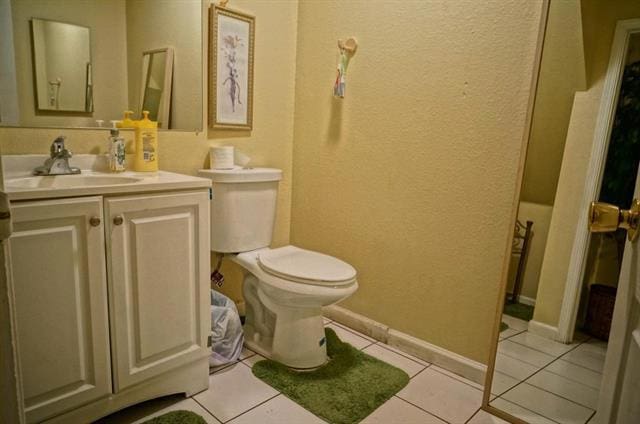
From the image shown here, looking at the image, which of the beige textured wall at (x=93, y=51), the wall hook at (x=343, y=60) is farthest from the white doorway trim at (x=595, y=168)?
the beige textured wall at (x=93, y=51)

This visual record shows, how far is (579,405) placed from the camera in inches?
55.0

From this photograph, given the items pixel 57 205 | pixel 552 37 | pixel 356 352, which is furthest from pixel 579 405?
pixel 57 205

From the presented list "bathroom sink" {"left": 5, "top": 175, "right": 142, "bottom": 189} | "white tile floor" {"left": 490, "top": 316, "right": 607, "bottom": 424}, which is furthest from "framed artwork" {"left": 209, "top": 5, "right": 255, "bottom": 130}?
"white tile floor" {"left": 490, "top": 316, "right": 607, "bottom": 424}

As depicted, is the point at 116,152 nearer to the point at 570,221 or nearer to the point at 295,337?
the point at 295,337

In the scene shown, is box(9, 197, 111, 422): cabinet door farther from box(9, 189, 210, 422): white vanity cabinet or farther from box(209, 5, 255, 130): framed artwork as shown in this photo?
box(209, 5, 255, 130): framed artwork

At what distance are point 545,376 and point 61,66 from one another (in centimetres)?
214

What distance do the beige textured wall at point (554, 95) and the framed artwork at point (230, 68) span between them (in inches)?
51.9

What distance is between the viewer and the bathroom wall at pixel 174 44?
1.74 m

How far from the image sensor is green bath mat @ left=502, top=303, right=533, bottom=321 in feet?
5.11

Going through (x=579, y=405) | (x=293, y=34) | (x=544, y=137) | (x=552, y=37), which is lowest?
(x=579, y=405)

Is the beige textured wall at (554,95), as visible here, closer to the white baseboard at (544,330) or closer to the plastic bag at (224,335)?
the white baseboard at (544,330)

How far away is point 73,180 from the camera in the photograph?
4.83 feet

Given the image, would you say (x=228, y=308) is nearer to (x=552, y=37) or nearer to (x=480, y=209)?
(x=480, y=209)

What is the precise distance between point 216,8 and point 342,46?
2.03ft
